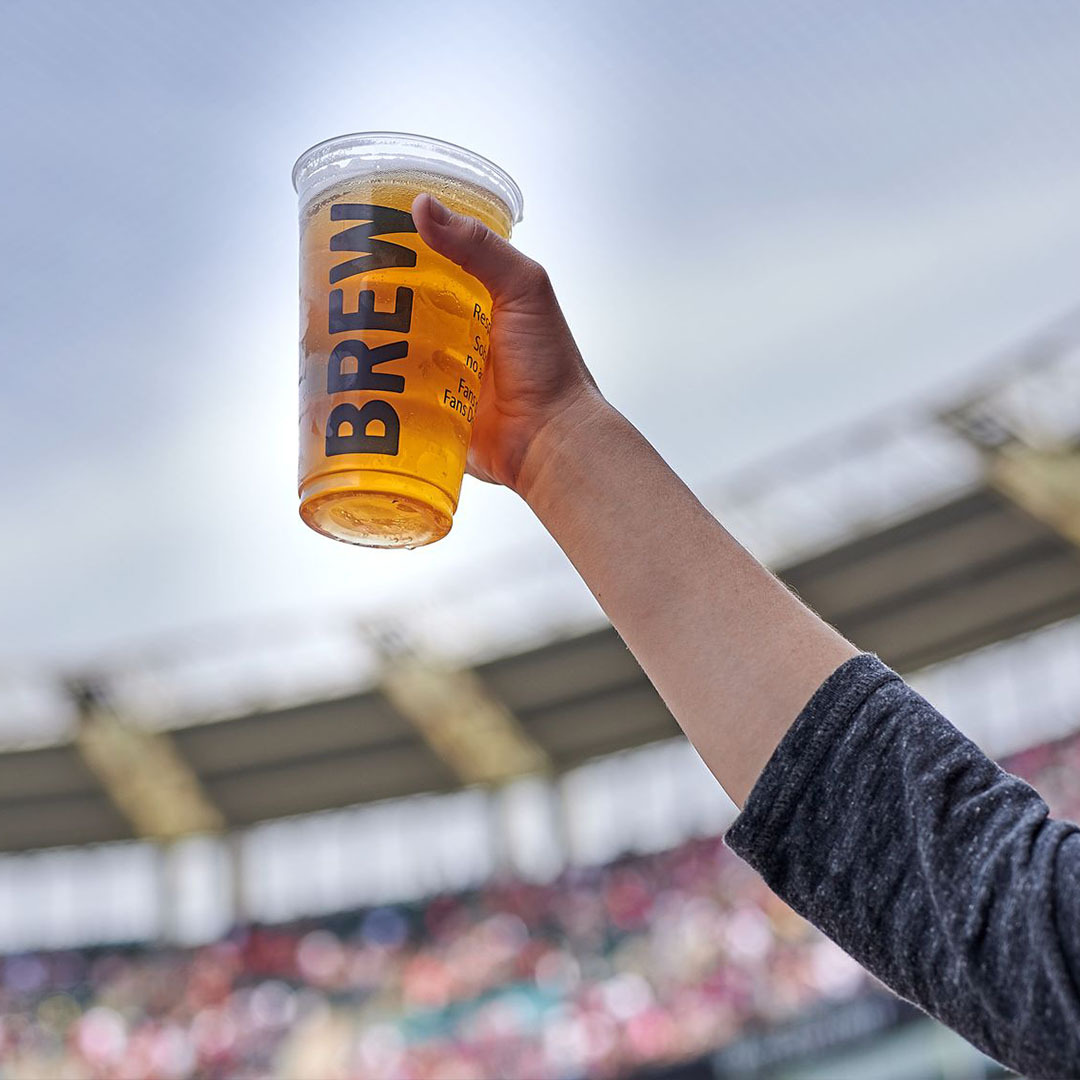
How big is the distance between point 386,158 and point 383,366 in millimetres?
149

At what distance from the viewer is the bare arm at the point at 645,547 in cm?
62

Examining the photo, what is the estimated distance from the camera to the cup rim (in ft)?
2.75

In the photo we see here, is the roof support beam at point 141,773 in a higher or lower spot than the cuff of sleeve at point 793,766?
higher

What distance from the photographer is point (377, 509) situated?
787 mm

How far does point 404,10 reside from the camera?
209 inches

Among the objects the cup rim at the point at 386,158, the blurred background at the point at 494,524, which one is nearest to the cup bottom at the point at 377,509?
the cup rim at the point at 386,158

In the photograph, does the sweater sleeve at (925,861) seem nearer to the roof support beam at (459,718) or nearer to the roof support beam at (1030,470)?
the roof support beam at (1030,470)

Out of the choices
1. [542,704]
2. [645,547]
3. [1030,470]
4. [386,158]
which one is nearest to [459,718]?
[542,704]

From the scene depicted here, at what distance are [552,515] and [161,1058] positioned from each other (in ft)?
38.8

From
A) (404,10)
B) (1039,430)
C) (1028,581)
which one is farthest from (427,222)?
(1028,581)

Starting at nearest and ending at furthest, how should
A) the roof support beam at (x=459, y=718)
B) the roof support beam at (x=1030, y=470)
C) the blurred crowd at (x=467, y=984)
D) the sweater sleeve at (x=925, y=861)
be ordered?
the sweater sleeve at (x=925, y=861) → the roof support beam at (x=1030, y=470) → the blurred crowd at (x=467, y=984) → the roof support beam at (x=459, y=718)

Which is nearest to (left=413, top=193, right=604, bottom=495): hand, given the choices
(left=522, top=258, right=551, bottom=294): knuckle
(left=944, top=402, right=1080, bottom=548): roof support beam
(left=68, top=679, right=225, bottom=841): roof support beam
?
(left=522, top=258, right=551, bottom=294): knuckle

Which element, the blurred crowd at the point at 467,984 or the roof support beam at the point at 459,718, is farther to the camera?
the roof support beam at the point at 459,718

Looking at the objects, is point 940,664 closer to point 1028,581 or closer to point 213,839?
point 1028,581
